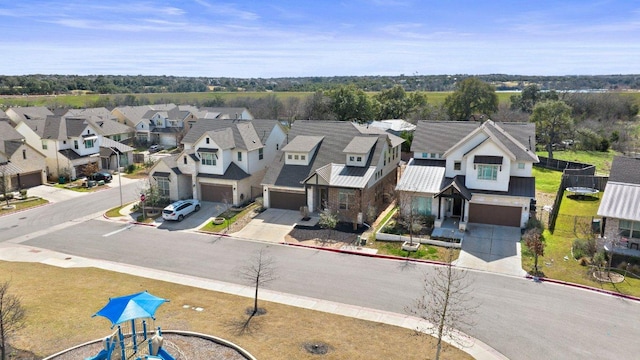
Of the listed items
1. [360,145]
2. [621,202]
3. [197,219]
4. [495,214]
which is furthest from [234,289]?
[621,202]

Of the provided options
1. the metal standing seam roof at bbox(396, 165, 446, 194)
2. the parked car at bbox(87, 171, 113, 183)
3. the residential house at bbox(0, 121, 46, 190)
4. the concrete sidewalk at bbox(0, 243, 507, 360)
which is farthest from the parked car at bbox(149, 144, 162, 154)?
the metal standing seam roof at bbox(396, 165, 446, 194)

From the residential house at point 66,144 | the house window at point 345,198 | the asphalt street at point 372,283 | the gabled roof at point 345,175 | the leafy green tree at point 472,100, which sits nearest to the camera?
the asphalt street at point 372,283

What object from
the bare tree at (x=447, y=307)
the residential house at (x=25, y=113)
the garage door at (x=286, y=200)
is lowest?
the bare tree at (x=447, y=307)

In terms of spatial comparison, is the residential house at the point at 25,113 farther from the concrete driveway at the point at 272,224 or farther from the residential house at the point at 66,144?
the concrete driveway at the point at 272,224

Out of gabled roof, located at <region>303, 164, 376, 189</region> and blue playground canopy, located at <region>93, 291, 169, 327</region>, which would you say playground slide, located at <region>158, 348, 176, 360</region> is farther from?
gabled roof, located at <region>303, 164, 376, 189</region>

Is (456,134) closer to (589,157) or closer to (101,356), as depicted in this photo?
(589,157)

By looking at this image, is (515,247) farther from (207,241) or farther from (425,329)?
(207,241)

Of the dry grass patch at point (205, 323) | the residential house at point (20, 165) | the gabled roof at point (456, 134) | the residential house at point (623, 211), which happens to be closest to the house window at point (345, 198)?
the gabled roof at point (456, 134)
